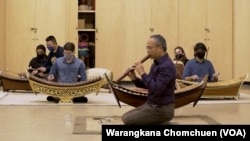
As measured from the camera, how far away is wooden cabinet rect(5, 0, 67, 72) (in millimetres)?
12031

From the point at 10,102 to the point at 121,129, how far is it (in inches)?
223

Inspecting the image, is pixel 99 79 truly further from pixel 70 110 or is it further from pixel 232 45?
pixel 232 45

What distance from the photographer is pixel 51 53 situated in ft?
31.1

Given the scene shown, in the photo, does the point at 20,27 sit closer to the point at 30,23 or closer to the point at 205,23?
the point at 30,23

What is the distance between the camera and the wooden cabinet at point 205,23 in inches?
492

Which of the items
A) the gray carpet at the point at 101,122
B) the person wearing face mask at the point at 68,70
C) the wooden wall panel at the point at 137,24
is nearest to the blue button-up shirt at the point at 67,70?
the person wearing face mask at the point at 68,70

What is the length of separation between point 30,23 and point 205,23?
4253 millimetres

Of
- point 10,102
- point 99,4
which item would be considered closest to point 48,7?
point 99,4

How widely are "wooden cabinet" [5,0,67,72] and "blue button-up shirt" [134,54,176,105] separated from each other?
708 centimetres

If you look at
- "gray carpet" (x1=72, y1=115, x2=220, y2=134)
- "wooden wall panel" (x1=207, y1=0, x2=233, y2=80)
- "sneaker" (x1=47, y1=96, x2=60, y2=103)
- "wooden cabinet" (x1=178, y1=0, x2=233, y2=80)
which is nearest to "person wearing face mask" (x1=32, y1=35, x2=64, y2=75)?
"sneaker" (x1=47, y1=96, x2=60, y2=103)

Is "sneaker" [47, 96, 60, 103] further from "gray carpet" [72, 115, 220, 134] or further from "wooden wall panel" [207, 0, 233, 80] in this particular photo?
"wooden wall panel" [207, 0, 233, 80]

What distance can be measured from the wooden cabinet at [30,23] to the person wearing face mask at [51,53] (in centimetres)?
255

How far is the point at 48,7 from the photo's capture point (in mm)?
12055

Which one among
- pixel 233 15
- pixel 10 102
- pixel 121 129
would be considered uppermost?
pixel 233 15
